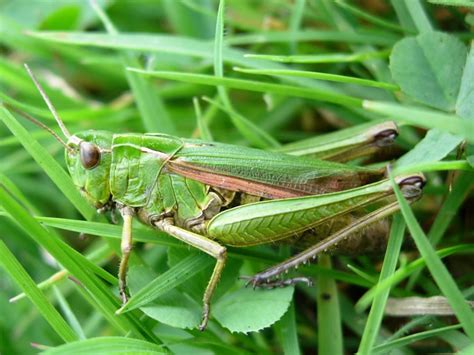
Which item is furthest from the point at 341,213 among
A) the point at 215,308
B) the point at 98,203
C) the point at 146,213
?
the point at 98,203

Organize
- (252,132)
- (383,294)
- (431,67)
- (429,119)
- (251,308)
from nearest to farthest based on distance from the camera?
(429,119) → (383,294) → (251,308) → (431,67) → (252,132)

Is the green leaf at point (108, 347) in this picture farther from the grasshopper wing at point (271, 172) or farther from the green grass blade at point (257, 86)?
the green grass blade at point (257, 86)

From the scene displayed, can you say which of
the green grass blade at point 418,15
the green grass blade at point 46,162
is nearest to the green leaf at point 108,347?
the green grass blade at point 46,162

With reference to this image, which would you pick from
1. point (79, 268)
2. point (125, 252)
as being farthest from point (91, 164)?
point (79, 268)

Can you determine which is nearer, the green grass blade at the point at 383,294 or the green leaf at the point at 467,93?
the green grass blade at the point at 383,294

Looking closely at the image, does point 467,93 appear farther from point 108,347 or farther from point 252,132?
point 108,347

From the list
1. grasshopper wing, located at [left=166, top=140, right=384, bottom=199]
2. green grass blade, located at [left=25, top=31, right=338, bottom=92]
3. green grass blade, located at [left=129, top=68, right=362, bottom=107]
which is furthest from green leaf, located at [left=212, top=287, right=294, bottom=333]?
green grass blade, located at [left=25, top=31, right=338, bottom=92]

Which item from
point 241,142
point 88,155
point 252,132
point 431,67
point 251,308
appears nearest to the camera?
point 251,308

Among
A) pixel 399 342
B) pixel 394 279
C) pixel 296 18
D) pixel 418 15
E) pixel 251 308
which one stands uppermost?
pixel 296 18
